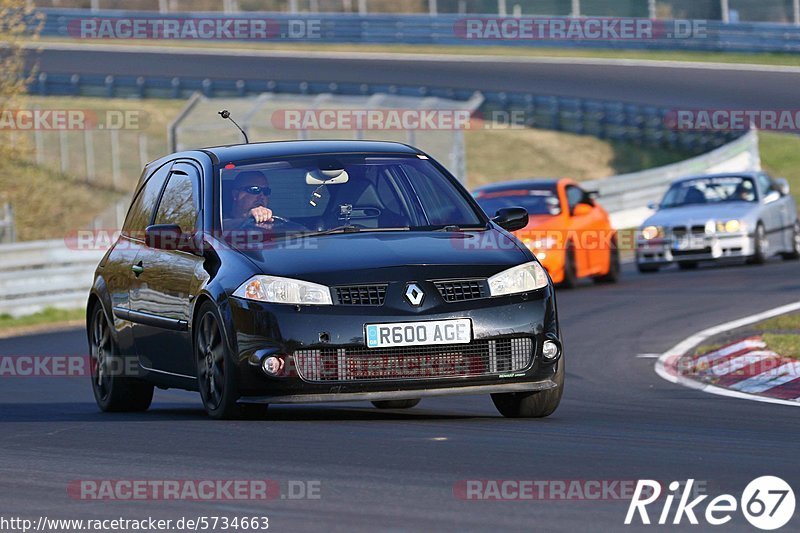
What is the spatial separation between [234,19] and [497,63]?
31.2ft

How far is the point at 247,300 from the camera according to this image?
860 centimetres

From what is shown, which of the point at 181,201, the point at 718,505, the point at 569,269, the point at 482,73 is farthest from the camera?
the point at 482,73

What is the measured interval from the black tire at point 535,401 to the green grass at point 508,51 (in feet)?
119

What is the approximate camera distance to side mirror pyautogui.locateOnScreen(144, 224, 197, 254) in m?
9.53

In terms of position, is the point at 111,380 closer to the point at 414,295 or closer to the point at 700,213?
the point at 414,295

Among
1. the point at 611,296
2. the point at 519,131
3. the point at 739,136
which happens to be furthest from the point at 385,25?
the point at 611,296

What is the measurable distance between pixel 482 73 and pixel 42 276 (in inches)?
1030

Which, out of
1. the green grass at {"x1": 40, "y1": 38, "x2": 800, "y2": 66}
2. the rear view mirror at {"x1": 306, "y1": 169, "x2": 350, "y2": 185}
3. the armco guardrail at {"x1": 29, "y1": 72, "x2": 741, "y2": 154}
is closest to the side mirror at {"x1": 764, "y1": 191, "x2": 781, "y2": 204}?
the armco guardrail at {"x1": 29, "y1": 72, "x2": 741, "y2": 154}

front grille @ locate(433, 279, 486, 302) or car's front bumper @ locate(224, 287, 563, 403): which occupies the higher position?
front grille @ locate(433, 279, 486, 302)

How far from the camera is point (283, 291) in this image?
855cm

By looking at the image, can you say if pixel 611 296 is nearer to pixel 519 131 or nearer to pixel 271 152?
pixel 271 152

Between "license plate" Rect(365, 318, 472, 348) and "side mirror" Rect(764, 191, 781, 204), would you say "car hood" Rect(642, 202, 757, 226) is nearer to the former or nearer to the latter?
"side mirror" Rect(764, 191, 781, 204)

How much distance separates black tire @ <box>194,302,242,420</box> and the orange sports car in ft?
39.6

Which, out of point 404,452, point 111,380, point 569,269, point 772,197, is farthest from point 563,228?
point 404,452
